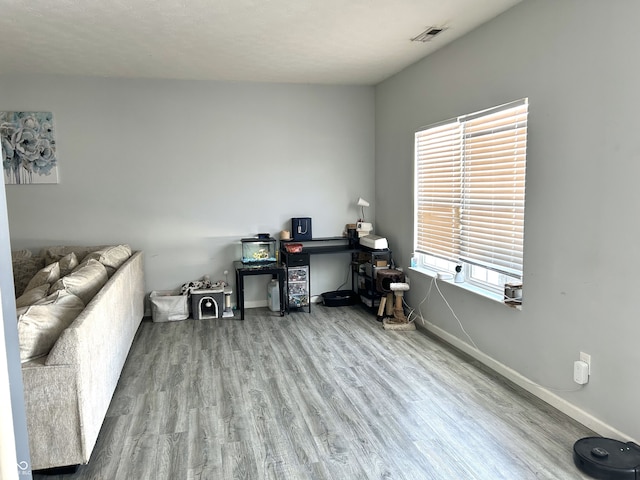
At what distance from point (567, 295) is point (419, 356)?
1361 mm

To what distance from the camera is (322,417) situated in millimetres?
2787

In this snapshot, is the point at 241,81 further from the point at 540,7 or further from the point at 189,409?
the point at 189,409

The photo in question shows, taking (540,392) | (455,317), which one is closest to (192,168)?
(455,317)

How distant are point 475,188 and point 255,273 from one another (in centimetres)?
235

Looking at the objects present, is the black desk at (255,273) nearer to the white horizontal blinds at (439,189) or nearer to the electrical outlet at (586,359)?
the white horizontal blinds at (439,189)

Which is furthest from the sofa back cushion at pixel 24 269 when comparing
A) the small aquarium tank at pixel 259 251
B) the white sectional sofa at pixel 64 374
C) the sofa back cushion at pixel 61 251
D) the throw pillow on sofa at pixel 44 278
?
the small aquarium tank at pixel 259 251

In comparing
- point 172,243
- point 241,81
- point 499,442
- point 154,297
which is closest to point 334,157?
point 241,81

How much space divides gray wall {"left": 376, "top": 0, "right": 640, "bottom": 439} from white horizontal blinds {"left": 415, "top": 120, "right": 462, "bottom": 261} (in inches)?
16.2

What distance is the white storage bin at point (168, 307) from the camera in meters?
4.80

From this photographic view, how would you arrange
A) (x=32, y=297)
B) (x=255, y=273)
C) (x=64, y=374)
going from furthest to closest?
(x=255, y=273), (x=32, y=297), (x=64, y=374)

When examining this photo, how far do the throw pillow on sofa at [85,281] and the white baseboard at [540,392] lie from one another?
2.85 metres

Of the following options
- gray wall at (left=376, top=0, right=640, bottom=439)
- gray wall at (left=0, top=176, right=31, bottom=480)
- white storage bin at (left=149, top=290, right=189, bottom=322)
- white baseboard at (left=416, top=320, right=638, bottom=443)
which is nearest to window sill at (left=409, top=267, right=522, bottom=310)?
gray wall at (left=376, top=0, right=640, bottom=439)

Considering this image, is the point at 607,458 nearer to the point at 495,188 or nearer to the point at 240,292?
the point at 495,188

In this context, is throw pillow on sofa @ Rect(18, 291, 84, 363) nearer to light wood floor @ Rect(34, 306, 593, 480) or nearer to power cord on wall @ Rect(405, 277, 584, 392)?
light wood floor @ Rect(34, 306, 593, 480)
